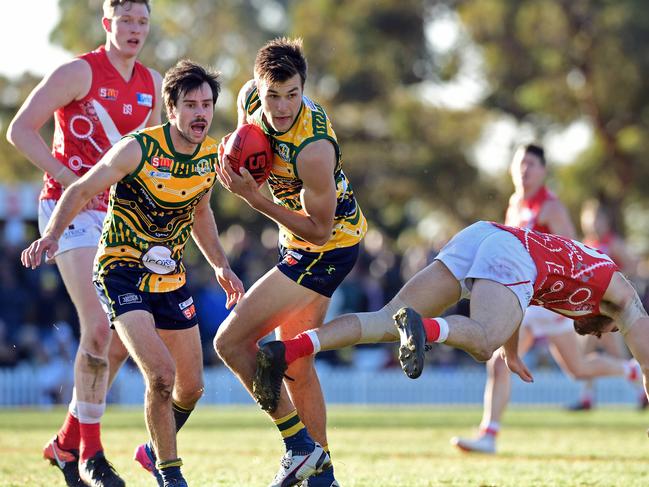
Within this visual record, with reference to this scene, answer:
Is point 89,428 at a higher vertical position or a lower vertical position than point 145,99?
lower

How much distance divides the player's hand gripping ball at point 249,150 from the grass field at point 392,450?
215 centimetres

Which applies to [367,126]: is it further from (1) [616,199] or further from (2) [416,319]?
(2) [416,319]

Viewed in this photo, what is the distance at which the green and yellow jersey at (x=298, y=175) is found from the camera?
694cm

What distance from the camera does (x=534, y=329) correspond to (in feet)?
37.2

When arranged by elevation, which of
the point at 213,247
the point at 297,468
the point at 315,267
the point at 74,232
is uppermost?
the point at 74,232

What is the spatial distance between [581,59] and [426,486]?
24.8 m

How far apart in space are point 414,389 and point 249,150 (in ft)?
47.4

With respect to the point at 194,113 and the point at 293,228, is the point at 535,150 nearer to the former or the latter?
the point at 293,228

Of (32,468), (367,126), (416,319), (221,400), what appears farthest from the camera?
(367,126)

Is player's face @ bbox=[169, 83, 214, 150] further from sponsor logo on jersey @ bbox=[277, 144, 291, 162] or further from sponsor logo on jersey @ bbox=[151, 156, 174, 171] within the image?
sponsor logo on jersey @ bbox=[277, 144, 291, 162]

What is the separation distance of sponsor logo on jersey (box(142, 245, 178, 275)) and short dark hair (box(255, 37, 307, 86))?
1.18m

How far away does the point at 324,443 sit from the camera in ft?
24.6

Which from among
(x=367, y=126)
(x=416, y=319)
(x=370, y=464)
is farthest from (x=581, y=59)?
(x=416, y=319)

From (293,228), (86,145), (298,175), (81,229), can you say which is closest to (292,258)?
(293,228)
